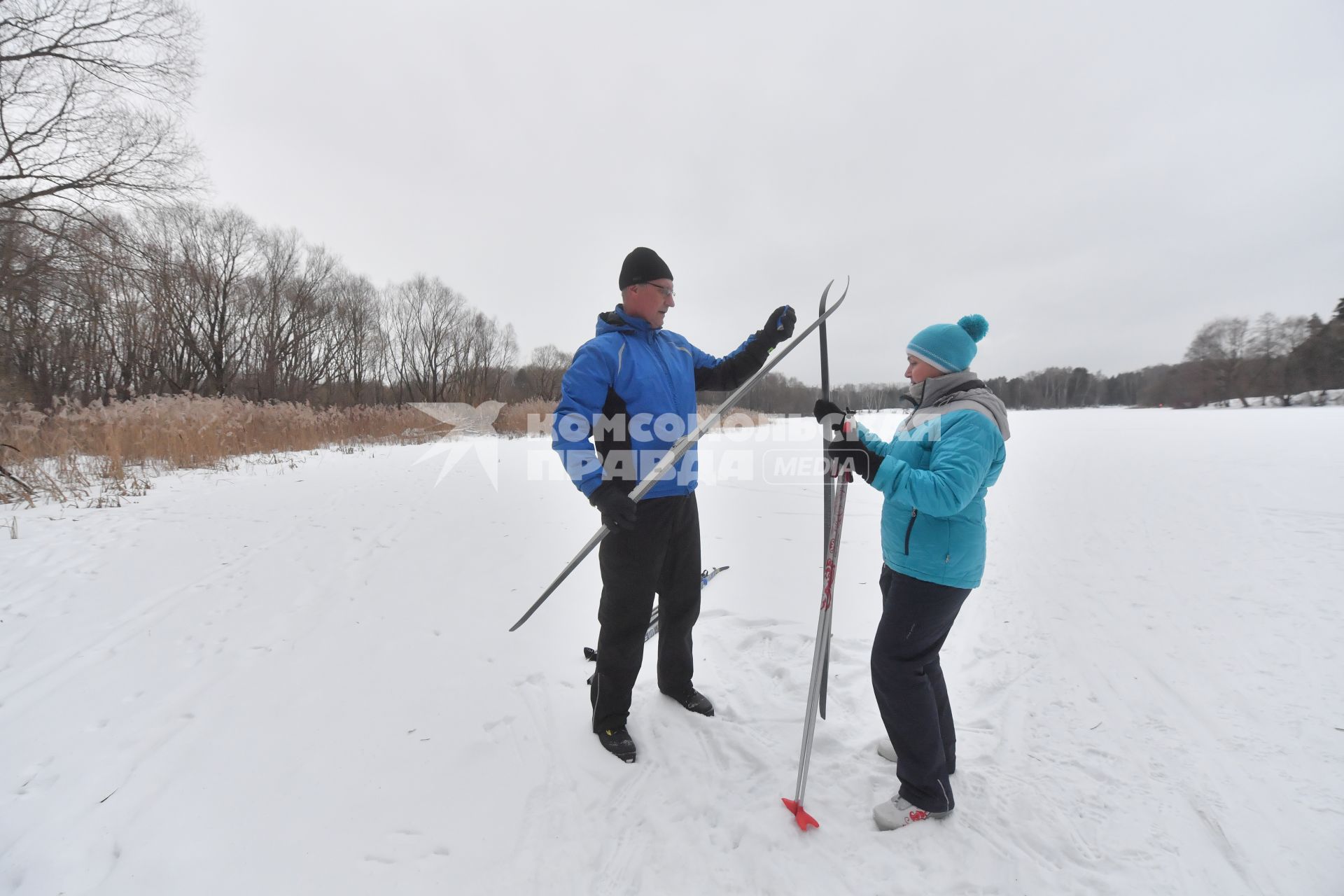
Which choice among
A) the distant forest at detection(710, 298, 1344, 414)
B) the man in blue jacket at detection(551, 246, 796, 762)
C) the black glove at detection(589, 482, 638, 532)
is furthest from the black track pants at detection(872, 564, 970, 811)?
the distant forest at detection(710, 298, 1344, 414)

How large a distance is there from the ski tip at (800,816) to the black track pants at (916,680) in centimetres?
37

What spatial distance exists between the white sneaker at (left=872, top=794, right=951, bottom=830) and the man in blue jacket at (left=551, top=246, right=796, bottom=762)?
86cm

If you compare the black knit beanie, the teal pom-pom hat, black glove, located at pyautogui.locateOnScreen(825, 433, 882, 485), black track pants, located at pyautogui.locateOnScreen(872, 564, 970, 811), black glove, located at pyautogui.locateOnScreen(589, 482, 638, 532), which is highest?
the black knit beanie

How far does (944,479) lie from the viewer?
1572 millimetres

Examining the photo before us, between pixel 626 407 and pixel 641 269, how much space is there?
663 mm

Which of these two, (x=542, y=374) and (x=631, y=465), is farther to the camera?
(x=542, y=374)

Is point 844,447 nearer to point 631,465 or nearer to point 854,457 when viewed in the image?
point 854,457

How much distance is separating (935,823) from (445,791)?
73.9 inches

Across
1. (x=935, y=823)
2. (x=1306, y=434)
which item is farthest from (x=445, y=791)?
(x=1306, y=434)

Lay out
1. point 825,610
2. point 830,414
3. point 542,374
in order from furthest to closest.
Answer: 1. point 542,374
2. point 825,610
3. point 830,414

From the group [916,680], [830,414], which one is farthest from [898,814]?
[830,414]

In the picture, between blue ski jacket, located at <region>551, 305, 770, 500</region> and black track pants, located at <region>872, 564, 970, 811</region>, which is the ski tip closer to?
black track pants, located at <region>872, 564, 970, 811</region>

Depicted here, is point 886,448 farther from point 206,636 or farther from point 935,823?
point 206,636

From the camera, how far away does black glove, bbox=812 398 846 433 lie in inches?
73.9
